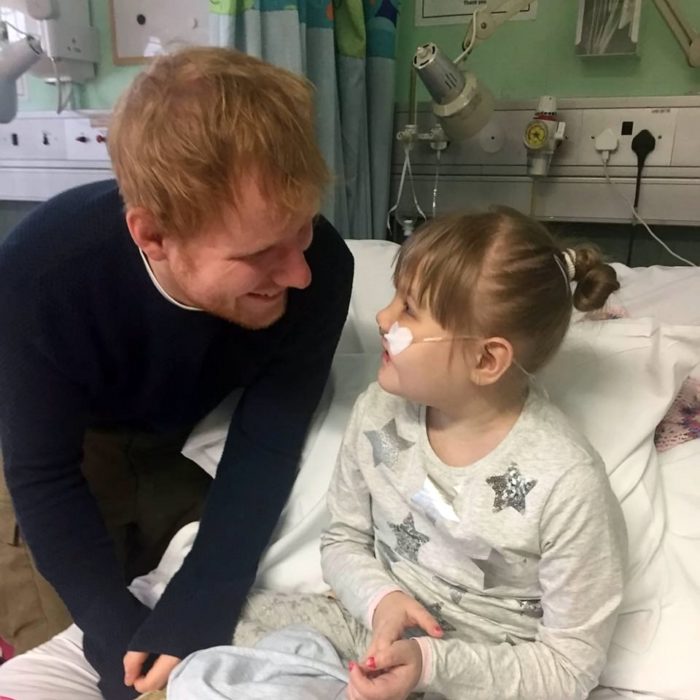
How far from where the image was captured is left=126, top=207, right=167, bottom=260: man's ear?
860 mm

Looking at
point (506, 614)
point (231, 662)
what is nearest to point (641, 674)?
point (506, 614)

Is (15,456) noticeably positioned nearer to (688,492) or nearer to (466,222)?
(466,222)

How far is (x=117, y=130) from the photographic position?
0.87m

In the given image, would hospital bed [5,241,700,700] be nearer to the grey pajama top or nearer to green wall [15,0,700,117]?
the grey pajama top

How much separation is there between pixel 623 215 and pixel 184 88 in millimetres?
1289

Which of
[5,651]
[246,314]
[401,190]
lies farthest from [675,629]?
[401,190]

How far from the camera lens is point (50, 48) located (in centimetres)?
194

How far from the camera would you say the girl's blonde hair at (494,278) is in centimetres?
85

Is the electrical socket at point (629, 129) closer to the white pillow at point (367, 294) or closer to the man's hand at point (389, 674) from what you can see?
the white pillow at point (367, 294)

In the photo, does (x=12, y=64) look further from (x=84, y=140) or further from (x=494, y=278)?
(x=494, y=278)

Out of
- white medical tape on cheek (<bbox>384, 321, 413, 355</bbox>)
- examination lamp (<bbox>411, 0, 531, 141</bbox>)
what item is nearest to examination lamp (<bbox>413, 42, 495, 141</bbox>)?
examination lamp (<bbox>411, 0, 531, 141</bbox>)

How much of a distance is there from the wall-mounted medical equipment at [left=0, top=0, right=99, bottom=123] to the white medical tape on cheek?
1.37 m

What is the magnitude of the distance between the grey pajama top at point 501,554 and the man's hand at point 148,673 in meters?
0.24

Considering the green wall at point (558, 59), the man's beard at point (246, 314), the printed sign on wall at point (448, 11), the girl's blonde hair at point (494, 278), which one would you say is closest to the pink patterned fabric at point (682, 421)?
the girl's blonde hair at point (494, 278)
